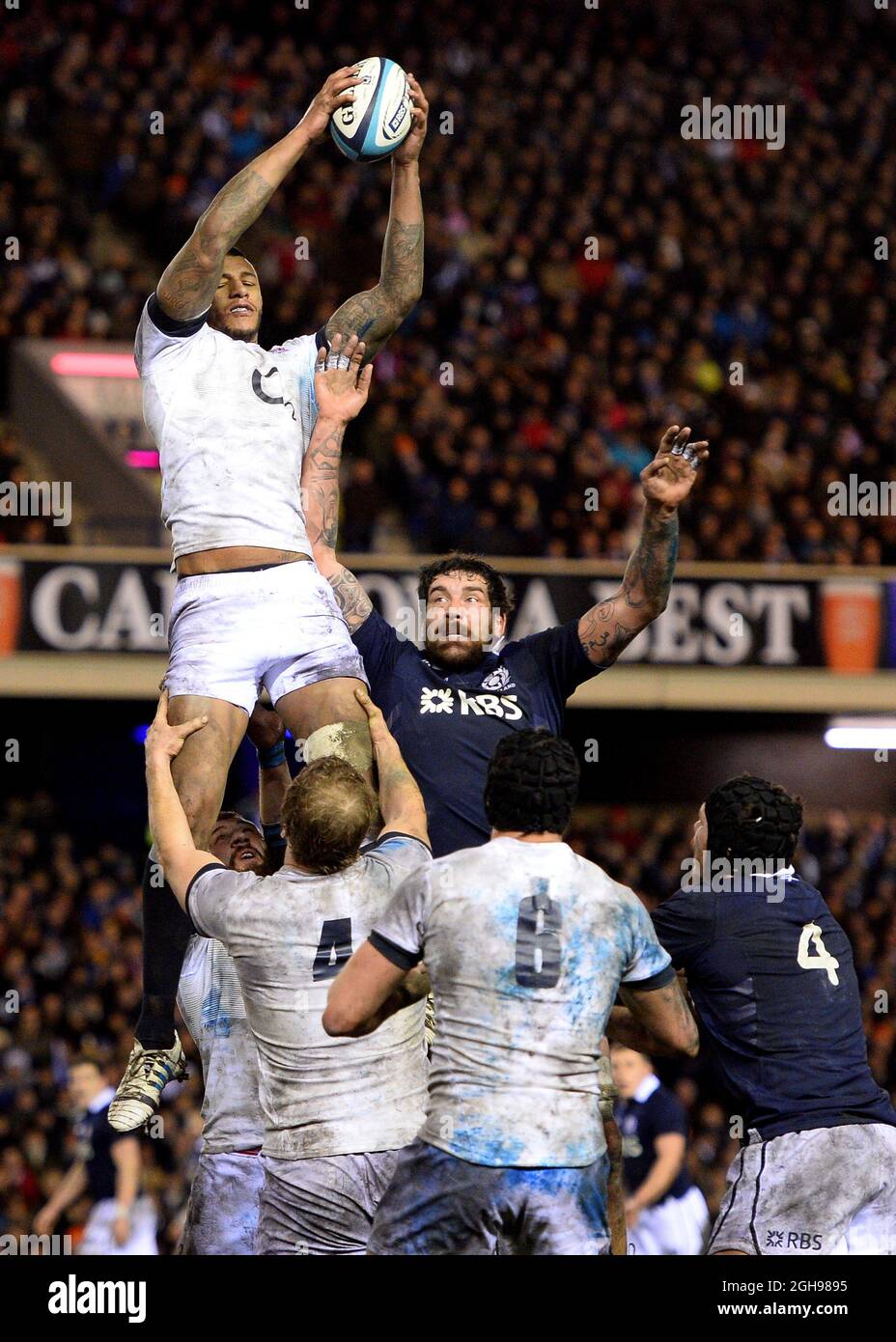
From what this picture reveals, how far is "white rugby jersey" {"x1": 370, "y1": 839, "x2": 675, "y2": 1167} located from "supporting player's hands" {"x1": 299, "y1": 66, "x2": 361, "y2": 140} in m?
2.58

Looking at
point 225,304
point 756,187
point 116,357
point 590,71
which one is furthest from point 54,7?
point 225,304

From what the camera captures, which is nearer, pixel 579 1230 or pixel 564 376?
pixel 579 1230

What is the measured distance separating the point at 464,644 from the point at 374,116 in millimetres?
1706

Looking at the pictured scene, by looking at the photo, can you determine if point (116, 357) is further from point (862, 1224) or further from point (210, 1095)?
point (862, 1224)

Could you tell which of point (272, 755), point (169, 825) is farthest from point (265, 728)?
point (169, 825)

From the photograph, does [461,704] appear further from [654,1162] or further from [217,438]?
[654,1162]

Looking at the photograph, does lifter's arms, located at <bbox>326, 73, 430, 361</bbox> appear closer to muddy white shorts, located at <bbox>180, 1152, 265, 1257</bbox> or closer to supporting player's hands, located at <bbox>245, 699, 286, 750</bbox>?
supporting player's hands, located at <bbox>245, 699, 286, 750</bbox>

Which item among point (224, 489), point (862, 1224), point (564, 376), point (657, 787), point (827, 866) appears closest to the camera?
point (862, 1224)

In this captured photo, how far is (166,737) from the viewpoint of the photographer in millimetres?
5188

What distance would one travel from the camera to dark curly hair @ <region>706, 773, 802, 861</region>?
496 centimetres

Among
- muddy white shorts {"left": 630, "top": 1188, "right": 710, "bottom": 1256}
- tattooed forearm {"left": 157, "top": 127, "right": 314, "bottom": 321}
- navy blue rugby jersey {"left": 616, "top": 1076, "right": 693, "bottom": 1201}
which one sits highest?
tattooed forearm {"left": 157, "top": 127, "right": 314, "bottom": 321}

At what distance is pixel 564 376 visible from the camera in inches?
669

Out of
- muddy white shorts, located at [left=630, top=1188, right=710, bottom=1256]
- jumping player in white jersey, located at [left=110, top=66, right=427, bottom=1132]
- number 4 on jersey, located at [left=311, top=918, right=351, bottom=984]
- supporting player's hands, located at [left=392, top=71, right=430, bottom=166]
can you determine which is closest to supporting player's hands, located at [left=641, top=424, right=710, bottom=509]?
jumping player in white jersey, located at [left=110, top=66, right=427, bottom=1132]

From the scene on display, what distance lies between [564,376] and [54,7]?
7019 mm
